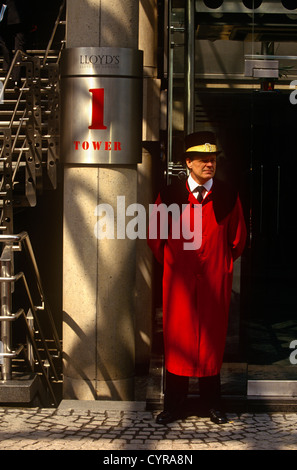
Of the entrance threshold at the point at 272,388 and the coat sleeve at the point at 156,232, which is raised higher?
the coat sleeve at the point at 156,232

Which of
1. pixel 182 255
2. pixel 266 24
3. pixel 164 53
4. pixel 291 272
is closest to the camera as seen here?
pixel 182 255

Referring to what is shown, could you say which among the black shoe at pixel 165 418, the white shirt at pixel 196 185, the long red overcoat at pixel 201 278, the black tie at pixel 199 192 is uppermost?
the white shirt at pixel 196 185

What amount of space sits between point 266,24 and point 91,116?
5.67 feet

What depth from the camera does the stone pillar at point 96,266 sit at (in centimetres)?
725

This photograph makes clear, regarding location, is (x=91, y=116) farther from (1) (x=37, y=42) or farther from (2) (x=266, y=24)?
(1) (x=37, y=42)

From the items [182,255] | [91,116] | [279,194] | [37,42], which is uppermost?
[37,42]

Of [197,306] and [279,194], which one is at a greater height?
[279,194]

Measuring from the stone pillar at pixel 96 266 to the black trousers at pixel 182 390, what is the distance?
5.14 feet

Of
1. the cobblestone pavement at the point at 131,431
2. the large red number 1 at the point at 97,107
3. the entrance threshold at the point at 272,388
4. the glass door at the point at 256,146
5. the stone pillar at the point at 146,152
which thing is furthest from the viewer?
the stone pillar at the point at 146,152

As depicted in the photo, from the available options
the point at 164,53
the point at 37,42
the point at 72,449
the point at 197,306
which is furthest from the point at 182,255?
the point at 37,42

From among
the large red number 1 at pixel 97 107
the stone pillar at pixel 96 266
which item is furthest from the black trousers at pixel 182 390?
the large red number 1 at pixel 97 107

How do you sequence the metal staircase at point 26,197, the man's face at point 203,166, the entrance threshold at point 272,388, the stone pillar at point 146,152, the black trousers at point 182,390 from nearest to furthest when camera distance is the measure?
the man's face at point 203,166
the black trousers at point 182,390
the metal staircase at point 26,197
the entrance threshold at point 272,388
the stone pillar at point 146,152

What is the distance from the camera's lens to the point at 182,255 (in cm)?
585

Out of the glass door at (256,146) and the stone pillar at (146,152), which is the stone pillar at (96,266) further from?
the stone pillar at (146,152)
